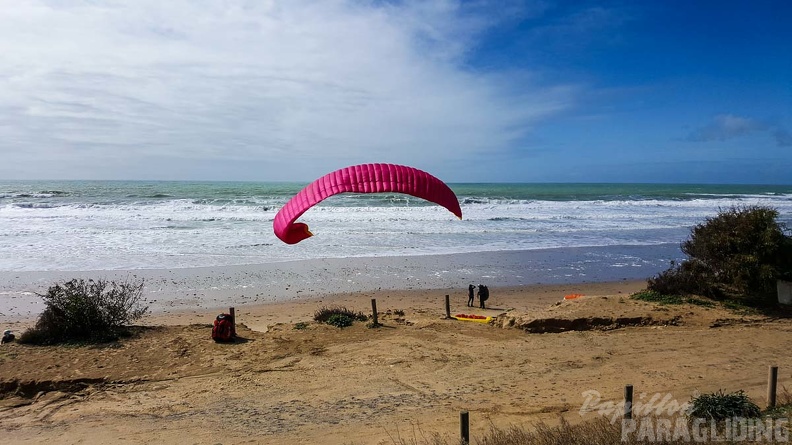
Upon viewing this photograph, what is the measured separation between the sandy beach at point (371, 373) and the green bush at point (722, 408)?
3.55 ft

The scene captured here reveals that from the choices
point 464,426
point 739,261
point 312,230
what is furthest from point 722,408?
point 312,230

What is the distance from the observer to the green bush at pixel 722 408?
5434mm

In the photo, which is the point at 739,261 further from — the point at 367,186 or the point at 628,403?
the point at 367,186

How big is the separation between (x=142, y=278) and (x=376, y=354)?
34.4ft

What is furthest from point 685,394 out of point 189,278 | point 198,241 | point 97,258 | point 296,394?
point 198,241

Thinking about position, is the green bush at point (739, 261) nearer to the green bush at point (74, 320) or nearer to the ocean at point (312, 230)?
the ocean at point (312, 230)

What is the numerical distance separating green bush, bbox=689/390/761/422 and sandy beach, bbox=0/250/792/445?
1.08 meters

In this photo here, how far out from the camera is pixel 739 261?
11.1m

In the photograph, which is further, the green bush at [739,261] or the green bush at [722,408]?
the green bush at [739,261]

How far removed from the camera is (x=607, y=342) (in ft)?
31.0

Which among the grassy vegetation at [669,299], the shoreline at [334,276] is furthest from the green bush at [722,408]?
the shoreline at [334,276]

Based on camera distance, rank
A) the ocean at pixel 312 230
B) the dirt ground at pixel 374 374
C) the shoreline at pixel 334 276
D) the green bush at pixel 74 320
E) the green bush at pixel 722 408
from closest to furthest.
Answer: the green bush at pixel 722 408
the dirt ground at pixel 374 374
the green bush at pixel 74 320
the shoreline at pixel 334 276
the ocean at pixel 312 230

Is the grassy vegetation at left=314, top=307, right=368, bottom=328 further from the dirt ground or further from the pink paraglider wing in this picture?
the pink paraglider wing

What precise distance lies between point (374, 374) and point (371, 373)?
0.07 meters
